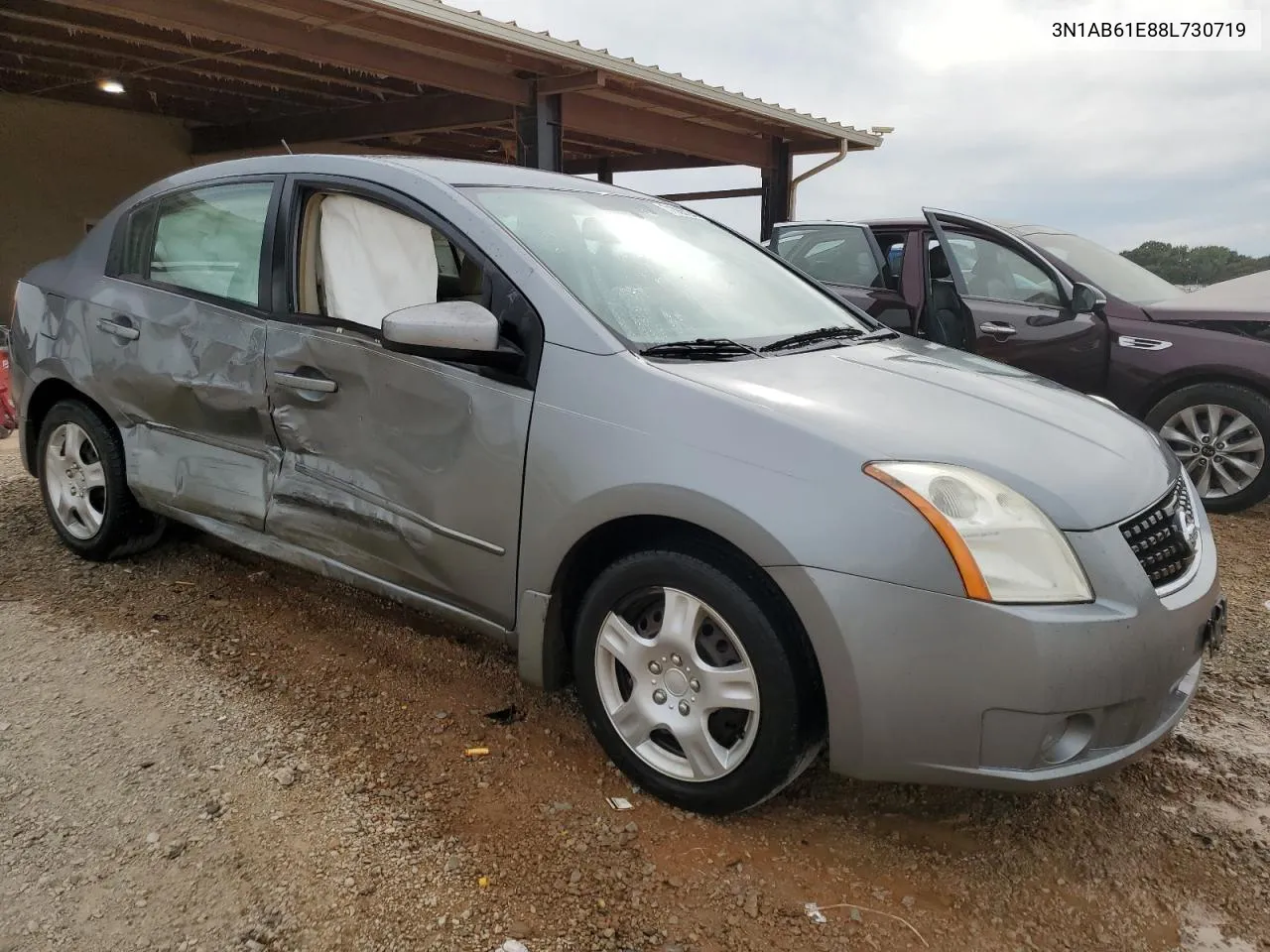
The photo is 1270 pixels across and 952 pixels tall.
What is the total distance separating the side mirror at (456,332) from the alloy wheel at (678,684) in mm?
745

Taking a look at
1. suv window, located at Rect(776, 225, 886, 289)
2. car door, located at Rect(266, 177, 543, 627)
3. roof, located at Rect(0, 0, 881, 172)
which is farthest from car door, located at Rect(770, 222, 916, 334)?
car door, located at Rect(266, 177, 543, 627)

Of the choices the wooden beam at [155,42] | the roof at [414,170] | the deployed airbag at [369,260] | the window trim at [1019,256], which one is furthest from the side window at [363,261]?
the wooden beam at [155,42]

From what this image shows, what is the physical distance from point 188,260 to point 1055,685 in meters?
3.17

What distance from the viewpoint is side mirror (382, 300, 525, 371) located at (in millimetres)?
2377

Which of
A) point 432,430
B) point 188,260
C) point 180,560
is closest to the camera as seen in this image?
point 432,430

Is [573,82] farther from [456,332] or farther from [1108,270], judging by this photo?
[456,332]

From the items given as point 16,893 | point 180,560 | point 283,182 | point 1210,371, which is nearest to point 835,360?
point 283,182

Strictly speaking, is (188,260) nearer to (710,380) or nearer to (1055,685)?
(710,380)

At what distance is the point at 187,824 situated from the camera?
2.22m

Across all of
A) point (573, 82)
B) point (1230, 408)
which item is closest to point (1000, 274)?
point (1230, 408)

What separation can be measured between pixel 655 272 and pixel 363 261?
965 mm

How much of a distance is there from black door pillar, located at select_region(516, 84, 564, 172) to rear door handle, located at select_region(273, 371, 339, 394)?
5.57 metres

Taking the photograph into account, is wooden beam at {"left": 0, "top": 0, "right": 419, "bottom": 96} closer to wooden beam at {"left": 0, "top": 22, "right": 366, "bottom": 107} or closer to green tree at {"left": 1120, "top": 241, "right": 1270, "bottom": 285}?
wooden beam at {"left": 0, "top": 22, "right": 366, "bottom": 107}

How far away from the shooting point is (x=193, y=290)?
129 inches
